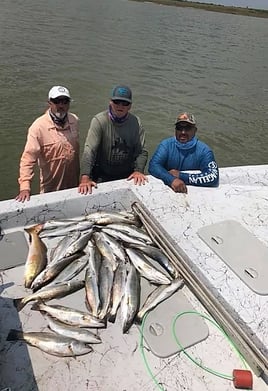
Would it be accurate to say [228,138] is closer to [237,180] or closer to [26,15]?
[237,180]

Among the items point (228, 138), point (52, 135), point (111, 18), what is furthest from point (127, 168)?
point (111, 18)

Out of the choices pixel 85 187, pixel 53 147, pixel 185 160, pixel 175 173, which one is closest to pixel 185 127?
pixel 185 160

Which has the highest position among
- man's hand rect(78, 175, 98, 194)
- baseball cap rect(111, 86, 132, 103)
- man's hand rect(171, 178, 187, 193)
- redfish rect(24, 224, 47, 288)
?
baseball cap rect(111, 86, 132, 103)

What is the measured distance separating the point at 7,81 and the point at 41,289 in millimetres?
11872

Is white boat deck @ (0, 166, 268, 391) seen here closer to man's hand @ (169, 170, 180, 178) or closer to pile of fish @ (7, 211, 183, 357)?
pile of fish @ (7, 211, 183, 357)

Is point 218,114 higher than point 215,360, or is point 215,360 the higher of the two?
point 215,360

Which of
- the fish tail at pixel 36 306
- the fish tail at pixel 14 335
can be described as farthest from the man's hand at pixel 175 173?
Answer: the fish tail at pixel 14 335

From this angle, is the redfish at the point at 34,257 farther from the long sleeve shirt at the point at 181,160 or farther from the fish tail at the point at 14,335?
the long sleeve shirt at the point at 181,160

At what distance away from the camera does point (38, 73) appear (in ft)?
49.1

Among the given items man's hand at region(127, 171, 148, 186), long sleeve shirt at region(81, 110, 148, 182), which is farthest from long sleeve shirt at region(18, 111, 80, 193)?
man's hand at region(127, 171, 148, 186)

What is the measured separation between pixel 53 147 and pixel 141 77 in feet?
43.3

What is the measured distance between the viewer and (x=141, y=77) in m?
16.8

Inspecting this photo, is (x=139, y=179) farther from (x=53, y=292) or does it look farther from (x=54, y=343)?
(x=54, y=343)

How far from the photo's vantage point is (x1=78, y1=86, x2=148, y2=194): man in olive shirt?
4.41 metres
